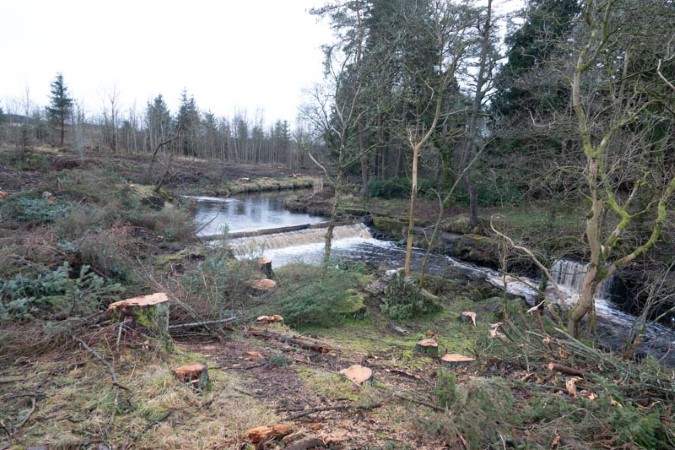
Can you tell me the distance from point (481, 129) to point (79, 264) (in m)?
15.7

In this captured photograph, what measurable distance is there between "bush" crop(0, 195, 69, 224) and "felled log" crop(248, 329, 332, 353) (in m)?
5.94

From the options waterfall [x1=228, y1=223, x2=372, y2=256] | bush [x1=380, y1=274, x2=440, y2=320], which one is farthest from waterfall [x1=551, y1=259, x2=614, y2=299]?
waterfall [x1=228, y1=223, x2=372, y2=256]

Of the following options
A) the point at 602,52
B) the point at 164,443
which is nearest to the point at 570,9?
the point at 602,52

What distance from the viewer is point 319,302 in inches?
252

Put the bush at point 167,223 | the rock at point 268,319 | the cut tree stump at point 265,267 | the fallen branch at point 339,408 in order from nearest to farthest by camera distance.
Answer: the fallen branch at point 339,408 → the rock at point 268,319 → the cut tree stump at point 265,267 → the bush at point 167,223

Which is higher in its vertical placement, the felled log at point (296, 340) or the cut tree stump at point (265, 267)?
the cut tree stump at point (265, 267)

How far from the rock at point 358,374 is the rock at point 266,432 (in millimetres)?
1032

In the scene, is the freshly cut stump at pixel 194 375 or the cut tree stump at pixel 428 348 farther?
the cut tree stump at pixel 428 348

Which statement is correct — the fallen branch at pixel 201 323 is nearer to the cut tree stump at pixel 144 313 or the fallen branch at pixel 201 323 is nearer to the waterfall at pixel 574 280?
the cut tree stump at pixel 144 313

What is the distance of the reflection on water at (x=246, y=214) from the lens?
1814cm

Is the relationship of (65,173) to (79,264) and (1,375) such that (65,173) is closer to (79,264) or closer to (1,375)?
(79,264)

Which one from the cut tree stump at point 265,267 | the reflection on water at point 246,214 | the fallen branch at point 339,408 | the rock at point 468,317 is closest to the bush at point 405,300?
the rock at point 468,317

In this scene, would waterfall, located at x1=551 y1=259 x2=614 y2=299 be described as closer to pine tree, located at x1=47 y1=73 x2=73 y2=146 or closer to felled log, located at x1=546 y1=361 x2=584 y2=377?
felled log, located at x1=546 y1=361 x2=584 y2=377

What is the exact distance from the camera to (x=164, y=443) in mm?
2555
